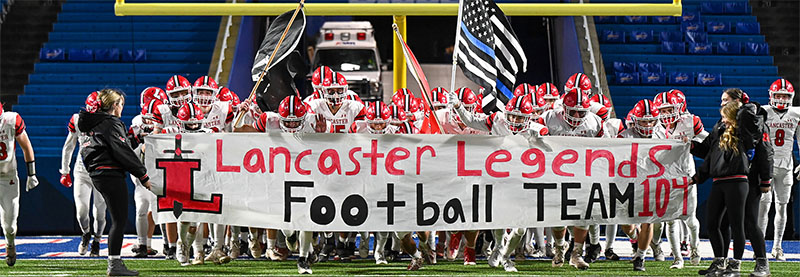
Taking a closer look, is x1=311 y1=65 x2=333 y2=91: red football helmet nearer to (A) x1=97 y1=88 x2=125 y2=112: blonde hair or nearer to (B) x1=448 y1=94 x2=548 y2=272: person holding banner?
(B) x1=448 y1=94 x2=548 y2=272: person holding banner

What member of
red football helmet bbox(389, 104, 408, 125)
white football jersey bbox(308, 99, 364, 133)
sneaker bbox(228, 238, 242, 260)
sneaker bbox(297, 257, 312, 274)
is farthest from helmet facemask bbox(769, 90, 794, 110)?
sneaker bbox(228, 238, 242, 260)

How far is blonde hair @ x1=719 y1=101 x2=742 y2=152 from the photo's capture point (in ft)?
28.5

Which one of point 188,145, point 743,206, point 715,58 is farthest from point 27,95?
point 743,206

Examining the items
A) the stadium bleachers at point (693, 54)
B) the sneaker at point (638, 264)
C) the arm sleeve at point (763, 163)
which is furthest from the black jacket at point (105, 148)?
the stadium bleachers at point (693, 54)

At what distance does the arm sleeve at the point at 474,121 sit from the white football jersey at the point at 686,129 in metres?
1.70

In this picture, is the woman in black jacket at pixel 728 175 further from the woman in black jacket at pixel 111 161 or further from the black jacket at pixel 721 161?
the woman in black jacket at pixel 111 161

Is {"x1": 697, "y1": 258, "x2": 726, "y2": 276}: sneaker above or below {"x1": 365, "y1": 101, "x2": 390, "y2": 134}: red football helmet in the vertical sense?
below

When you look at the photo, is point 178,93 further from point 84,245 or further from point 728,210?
point 728,210

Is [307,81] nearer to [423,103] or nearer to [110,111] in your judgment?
[423,103]

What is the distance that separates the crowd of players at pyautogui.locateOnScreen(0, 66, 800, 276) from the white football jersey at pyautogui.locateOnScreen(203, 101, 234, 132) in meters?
0.01

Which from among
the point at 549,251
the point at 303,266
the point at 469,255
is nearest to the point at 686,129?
the point at 549,251

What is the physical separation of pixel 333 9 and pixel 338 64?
9.42m

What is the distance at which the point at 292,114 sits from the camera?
9945 mm

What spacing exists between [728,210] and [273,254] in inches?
170
